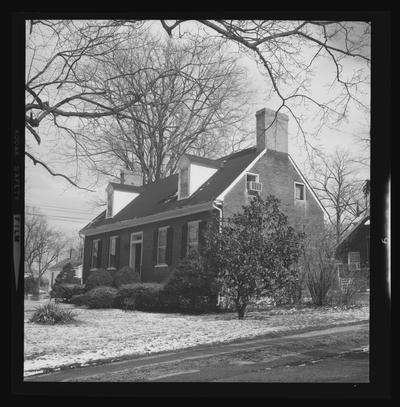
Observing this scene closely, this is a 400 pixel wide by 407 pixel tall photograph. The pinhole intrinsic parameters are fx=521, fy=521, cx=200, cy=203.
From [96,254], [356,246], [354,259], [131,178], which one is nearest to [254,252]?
[354,259]

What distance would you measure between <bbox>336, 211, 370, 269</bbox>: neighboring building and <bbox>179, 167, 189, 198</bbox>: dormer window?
6.16 ft

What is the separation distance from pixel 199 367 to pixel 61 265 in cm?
204

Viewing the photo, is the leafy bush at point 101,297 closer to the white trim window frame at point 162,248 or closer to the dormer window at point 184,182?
the white trim window frame at point 162,248

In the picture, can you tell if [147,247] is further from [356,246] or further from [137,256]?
[356,246]

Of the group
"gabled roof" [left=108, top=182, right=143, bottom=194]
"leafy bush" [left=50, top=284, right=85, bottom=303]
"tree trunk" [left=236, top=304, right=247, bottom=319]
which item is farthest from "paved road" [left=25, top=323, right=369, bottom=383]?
"gabled roof" [left=108, top=182, right=143, bottom=194]

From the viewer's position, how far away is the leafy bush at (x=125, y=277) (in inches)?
224

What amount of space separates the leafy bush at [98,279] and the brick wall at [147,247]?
0.20 feet

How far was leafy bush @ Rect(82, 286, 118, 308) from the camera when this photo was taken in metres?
5.50

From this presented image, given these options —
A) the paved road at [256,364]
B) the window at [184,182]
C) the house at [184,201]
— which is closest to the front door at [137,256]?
the house at [184,201]

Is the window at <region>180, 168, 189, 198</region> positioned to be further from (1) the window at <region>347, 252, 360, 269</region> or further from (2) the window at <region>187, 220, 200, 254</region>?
(1) the window at <region>347, 252, 360, 269</region>

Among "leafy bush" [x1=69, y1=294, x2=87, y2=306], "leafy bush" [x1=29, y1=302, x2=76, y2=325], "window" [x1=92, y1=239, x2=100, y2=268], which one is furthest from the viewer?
"window" [x1=92, y1=239, x2=100, y2=268]

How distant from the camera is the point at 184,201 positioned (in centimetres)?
638
